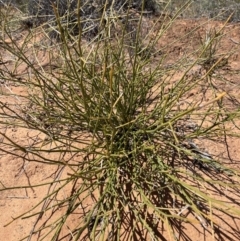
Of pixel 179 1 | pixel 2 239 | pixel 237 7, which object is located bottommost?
pixel 2 239

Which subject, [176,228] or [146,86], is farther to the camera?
[146,86]

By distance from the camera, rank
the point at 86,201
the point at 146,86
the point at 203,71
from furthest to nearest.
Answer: the point at 203,71 → the point at 146,86 → the point at 86,201

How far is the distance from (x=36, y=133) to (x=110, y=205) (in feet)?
2.69

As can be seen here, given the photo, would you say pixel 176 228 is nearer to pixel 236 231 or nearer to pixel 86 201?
pixel 236 231

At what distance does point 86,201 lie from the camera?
1872 millimetres

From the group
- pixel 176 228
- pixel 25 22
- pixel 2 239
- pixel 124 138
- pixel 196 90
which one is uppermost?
pixel 25 22

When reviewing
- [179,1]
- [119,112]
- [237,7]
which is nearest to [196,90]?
[119,112]

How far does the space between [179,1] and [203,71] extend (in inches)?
67.8

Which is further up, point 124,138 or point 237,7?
point 237,7

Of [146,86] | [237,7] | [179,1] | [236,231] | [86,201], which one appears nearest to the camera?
[236,231]

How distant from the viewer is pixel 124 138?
1.89 m

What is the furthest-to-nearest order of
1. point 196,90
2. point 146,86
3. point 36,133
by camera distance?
point 196,90 → point 36,133 → point 146,86

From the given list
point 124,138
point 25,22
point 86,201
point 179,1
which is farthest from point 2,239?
point 179,1

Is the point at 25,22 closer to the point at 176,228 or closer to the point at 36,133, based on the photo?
the point at 36,133
